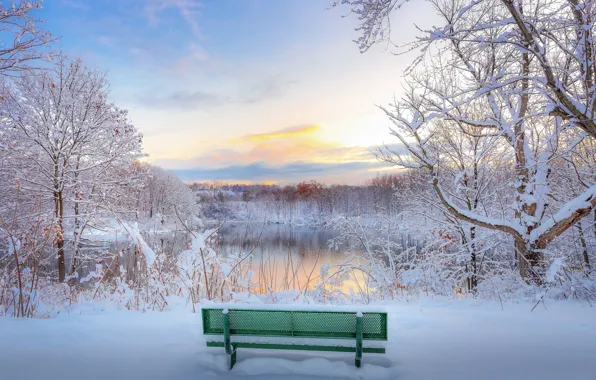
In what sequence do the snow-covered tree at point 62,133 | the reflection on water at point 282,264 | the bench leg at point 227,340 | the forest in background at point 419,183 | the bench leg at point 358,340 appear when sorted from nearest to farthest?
1. the bench leg at point 358,340
2. the bench leg at point 227,340
3. the forest in background at point 419,183
4. the reflection on water at point 282,264
5. the snow-covered tree at point 62,133

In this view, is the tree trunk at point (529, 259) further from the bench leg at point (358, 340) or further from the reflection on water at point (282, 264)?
the bench leg at point (358, 340)

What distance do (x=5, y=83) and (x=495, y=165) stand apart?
14839 mm

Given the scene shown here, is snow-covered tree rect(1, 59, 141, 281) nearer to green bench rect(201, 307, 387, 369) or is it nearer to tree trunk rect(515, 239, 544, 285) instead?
green bench rect(201, 307, 387, 369)

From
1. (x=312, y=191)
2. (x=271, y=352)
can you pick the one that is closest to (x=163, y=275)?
(x=271, y=352)

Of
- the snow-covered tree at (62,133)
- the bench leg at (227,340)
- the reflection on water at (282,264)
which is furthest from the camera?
the snow-covered tree at (62,133)

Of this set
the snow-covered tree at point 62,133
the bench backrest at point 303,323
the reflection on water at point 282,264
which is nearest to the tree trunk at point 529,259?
the reflection on water at point 282,264

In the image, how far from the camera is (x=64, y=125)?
10.6 m

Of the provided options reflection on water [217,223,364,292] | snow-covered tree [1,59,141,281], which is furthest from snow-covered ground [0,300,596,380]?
snow-covered tree [1,59,141,281]

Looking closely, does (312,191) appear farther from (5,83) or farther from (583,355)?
(583,355)

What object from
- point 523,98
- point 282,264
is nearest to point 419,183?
point 523,98

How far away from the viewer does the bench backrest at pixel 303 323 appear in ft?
11.1

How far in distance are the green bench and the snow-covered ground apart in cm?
19

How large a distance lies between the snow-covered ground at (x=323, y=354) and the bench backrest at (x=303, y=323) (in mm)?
296

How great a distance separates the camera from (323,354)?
369 cm
